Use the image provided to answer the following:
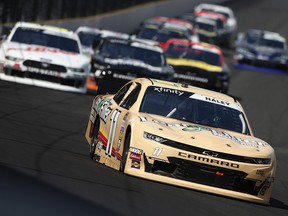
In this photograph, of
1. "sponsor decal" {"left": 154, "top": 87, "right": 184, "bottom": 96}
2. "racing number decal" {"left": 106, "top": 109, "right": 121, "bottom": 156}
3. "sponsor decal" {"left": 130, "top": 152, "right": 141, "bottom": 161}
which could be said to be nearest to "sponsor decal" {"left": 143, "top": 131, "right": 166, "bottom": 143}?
"sponsor decal" {"left": 130, "top": 152, "right": 141, "bottom": 161}

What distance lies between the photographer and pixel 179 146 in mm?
10625

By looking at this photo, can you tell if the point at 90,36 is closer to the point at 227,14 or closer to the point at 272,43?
the point at 272,43

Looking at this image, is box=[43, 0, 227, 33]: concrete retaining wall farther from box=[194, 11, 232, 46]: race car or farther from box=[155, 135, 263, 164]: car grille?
Answer: box=[155, 135, 263, 164]: car grille

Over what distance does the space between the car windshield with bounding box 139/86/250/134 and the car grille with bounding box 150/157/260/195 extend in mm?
1207

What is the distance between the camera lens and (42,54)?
2209 cm

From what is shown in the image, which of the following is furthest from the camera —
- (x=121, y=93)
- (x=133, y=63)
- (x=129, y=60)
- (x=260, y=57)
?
(x=260, y=57)

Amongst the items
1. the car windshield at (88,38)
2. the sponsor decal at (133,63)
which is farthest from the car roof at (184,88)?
the car windshield at (88,38)

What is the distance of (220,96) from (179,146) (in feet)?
6.93

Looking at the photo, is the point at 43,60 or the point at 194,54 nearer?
the point at 43,60

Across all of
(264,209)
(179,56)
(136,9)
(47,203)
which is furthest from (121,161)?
(136,9)

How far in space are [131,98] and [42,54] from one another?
33.3ft

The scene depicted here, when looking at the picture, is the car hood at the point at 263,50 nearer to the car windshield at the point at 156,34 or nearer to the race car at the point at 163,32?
the race car at the point at 163,32

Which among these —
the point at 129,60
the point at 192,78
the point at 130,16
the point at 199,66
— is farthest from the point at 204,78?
the point at 130,16

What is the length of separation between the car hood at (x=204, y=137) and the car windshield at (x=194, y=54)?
1672 centimetres
